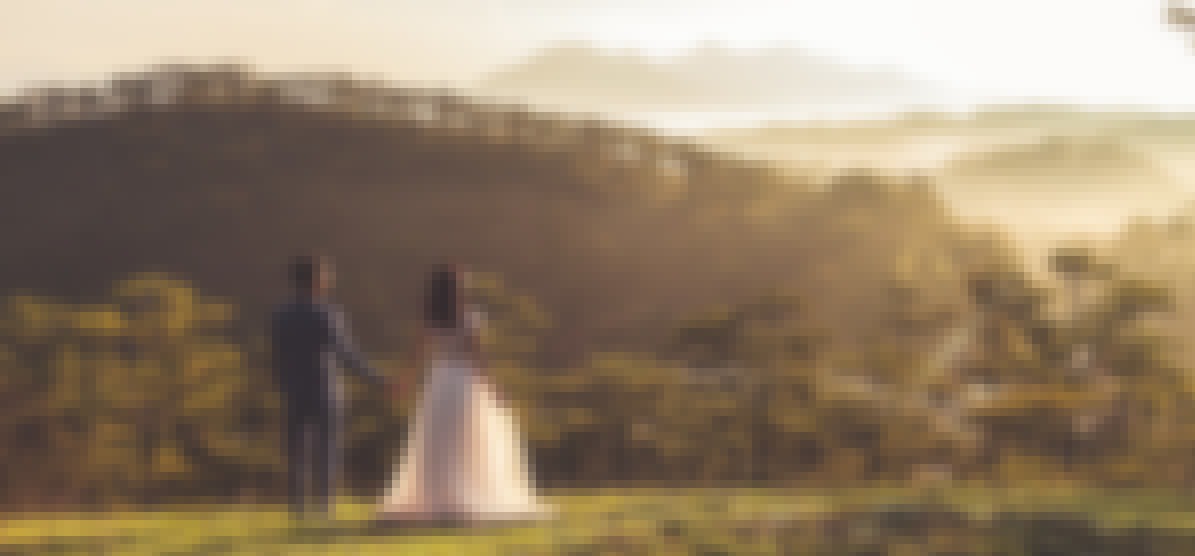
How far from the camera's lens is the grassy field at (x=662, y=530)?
6.40 metres

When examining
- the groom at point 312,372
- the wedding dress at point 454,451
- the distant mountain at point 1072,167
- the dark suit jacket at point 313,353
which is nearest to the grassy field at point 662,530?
the wedding dress at point 454,451

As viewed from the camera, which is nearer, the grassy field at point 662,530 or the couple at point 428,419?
the grassy field at point 662,530

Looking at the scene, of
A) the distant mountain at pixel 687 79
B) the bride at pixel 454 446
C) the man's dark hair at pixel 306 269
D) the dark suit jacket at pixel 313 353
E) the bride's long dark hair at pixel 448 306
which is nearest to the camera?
the bride at pixel 454 446

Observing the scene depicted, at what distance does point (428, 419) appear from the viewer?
691cm

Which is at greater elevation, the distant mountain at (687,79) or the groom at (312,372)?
the distant mountain at (687,79)

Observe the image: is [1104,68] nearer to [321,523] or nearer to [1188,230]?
[1188,230]

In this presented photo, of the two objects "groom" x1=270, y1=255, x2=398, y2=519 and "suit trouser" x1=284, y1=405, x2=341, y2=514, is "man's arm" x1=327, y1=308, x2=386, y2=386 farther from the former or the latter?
"suit trouser" x1=284, y1=405, x2=341, y2=514

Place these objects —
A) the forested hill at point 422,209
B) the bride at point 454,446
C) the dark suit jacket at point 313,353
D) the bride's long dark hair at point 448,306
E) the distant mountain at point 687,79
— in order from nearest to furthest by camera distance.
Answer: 1. the bride at point 454,446
2. the bride's long dark hair at point 448,306
3. the dark suit jacket at point 313,353
4. the forested hill at point 422,209
5. the distant mountain at point 687,79

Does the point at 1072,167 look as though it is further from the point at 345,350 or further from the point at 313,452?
the point at 313,452

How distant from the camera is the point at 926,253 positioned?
891cm

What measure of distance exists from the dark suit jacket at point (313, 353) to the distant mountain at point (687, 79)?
1861 mm

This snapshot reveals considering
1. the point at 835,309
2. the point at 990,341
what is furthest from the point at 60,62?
the point at 990,341

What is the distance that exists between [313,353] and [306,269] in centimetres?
73

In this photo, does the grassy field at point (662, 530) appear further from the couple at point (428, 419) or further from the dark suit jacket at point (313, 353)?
the dark suit jacket at point (313, 353)
